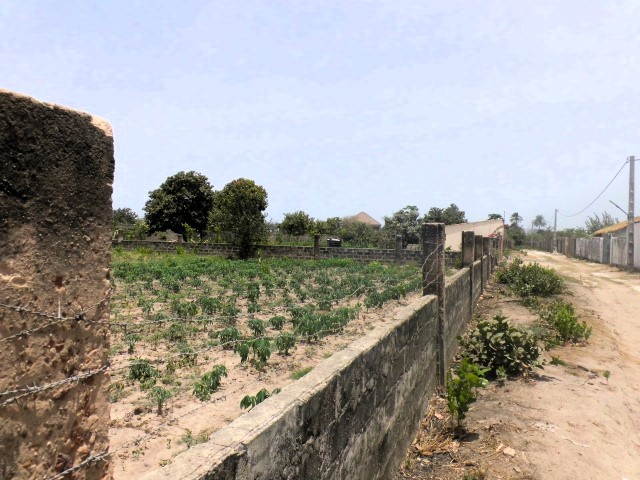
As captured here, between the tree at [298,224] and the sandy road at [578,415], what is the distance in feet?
97.0

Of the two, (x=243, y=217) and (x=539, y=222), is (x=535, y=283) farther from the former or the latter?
(x=539, y=222)

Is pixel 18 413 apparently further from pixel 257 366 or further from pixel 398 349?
pixel 257 366

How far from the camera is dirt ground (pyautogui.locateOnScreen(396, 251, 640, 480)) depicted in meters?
4.32

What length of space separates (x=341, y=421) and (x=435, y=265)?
3.40 metres

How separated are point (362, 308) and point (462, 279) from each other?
10.6 feet

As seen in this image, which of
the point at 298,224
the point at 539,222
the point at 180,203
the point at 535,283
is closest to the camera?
the point at 535,283

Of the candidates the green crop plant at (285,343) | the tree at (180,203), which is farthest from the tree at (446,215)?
the green crop plant at (285,343)

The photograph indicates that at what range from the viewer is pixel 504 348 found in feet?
23.0

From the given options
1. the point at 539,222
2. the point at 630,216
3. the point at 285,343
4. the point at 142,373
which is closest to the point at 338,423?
the point at 142,373

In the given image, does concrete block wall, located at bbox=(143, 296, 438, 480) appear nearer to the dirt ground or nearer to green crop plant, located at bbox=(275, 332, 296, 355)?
the dirt ground

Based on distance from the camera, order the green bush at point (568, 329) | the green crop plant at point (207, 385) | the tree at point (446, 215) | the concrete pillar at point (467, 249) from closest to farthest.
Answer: the green crop plant at point (207, 385) → the green bush at point (568, 329) → the concrete pillar at point (467, 249) → the tree at point (446, 215)

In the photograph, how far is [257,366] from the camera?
20.6 feet

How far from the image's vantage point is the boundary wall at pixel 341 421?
5.78 ft

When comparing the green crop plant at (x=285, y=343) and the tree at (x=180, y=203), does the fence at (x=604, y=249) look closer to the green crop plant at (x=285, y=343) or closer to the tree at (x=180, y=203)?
the green crop plant at (x=285, y=343)
